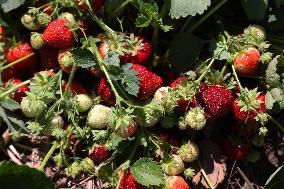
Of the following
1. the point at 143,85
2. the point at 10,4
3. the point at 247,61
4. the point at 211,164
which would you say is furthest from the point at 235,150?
the point at 10,4

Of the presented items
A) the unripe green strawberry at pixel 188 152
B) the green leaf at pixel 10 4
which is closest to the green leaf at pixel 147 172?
the unripe green strawberry at pixel 188 152

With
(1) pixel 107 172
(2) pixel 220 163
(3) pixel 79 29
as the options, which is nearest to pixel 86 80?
(3) pixel 79 29

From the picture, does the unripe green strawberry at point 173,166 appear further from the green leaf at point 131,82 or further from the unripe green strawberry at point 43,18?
the unripe green strawberry at point 43,18

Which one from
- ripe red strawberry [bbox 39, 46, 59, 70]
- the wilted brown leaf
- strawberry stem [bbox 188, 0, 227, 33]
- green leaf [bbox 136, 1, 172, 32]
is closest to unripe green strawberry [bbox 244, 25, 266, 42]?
strawberry stem [bbox 188, 0, 227, 33]

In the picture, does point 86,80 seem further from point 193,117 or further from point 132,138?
point 193,117

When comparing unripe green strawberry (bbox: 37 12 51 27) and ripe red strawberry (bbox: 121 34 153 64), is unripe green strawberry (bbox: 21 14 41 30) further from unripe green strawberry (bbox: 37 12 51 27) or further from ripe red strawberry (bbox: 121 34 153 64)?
ripe red strawberry (bbox: 121 34 153 64)

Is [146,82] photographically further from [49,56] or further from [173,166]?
[49,56]
